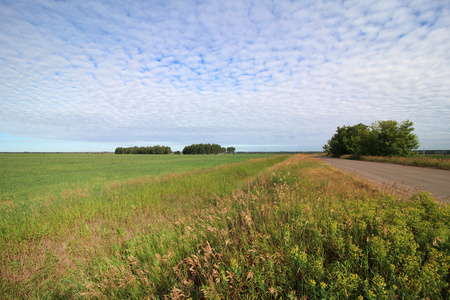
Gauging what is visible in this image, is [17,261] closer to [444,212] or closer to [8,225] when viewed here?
[8,225]

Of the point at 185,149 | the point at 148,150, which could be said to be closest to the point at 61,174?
the point at 148,150

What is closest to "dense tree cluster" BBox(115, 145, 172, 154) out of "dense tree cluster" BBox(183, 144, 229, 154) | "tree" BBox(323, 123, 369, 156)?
"dense tree cluster" BBox(183, 144, 229, 154)

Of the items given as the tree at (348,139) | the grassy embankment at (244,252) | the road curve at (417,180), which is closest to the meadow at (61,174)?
the grassy embankment at (244,252)

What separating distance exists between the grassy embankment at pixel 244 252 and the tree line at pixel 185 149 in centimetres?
14701

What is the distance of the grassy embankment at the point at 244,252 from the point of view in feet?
6.97

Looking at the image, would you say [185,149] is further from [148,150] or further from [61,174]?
[61,174]

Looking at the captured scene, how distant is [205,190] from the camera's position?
9.62 metres

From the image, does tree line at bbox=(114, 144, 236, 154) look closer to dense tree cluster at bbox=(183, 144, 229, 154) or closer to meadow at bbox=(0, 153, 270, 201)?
dense tree cluster at bbox=(183, 144, 229, 154)

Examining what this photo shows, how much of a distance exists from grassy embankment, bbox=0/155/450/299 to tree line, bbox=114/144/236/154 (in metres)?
147

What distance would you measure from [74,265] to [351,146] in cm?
7225

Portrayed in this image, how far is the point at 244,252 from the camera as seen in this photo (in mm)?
3002

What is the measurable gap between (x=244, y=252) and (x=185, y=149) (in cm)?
17037

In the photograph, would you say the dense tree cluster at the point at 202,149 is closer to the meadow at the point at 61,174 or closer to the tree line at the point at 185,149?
the tree line at the point at 185,149

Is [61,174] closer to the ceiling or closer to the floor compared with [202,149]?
closer to the floor
